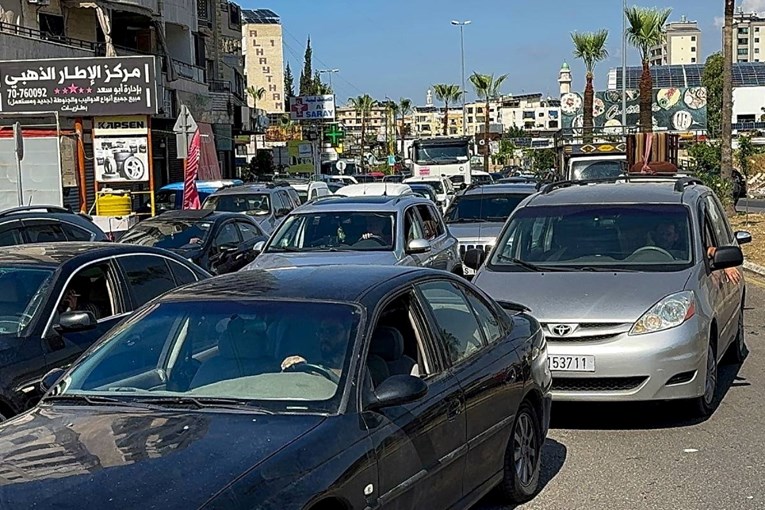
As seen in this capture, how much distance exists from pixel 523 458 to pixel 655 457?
1.34 meters

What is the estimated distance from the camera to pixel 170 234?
1564 centimetres

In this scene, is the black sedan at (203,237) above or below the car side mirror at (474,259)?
below

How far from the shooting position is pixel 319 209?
13609mm

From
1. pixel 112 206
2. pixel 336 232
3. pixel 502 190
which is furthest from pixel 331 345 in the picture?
pixel 112 206

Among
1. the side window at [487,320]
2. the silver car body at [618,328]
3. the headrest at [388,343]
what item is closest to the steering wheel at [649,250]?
the silver car body at [618,328]

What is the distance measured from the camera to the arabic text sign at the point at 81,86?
26.4m

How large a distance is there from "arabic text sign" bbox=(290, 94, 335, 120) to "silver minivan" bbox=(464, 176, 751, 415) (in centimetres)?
6699

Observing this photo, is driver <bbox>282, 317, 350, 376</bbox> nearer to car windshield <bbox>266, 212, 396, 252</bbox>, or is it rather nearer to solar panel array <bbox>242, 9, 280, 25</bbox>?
car windshield <bbox>266, 212, 396, 252</bbox>

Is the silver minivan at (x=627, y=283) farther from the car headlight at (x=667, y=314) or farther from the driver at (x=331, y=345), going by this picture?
the driver at (x=331, y=345)

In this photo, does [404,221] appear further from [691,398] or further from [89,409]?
[89,409]

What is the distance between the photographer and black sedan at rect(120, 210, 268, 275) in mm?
15078

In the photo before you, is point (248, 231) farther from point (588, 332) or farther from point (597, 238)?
Result: point (588, 332)

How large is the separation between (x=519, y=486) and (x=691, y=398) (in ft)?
7.33

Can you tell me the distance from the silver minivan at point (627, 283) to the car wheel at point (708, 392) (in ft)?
0.04
